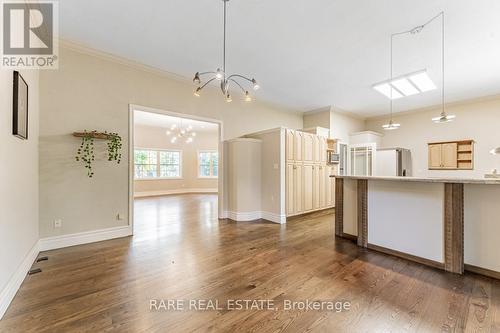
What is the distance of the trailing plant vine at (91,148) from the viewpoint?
339 cm

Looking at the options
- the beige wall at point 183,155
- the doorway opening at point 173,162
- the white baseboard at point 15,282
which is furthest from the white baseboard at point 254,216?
the beige wall at point 183,155

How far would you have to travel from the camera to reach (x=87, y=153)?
3.44 meters

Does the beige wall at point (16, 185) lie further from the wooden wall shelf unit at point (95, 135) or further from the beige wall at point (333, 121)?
the beige wall at point (333, 121)

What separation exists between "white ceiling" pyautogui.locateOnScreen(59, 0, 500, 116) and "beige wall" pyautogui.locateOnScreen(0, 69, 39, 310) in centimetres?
128

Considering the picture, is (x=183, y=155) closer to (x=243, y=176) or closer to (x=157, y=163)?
(x=157, y=163)

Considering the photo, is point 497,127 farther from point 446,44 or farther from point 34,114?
point 34,114

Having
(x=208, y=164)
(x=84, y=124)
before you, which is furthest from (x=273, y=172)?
(x=208, y=164)

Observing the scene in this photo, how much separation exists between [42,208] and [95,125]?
4.66 ft

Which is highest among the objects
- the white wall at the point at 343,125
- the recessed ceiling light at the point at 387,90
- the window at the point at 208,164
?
the recessed ceiling light at the point at 387,90

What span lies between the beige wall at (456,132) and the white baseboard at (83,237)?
8.17 metres

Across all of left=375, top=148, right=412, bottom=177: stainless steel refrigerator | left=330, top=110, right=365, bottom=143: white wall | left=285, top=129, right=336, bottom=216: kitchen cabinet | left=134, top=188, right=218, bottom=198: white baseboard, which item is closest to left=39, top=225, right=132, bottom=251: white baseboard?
left=285, top=129, right=336, bottom=216: kitchen cabinet

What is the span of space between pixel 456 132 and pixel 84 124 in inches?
354

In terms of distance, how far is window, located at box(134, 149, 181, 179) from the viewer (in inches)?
367

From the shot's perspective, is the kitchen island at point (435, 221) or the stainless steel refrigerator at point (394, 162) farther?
the stainless steel refrigerator at point (394, 162)
